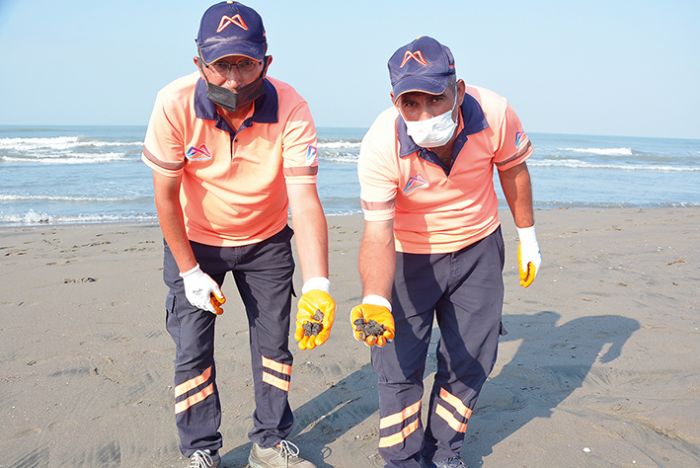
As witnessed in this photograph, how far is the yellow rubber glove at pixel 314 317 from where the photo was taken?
230 centimetres

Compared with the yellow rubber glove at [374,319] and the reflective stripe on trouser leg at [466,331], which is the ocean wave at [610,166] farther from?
the yellow rubber glove at [374,319]

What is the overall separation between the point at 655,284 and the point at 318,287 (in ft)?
13.4

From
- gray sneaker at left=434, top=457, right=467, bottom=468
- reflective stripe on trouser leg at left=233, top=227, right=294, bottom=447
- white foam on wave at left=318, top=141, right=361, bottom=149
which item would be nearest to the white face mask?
reflective stripe on trouser leg at left=233, top=227, right=294, bottom=447

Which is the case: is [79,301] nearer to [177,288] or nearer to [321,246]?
[177,288]

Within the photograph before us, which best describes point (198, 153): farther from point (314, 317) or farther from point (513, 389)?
point (513, 389)

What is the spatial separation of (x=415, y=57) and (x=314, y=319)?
3.33 feet

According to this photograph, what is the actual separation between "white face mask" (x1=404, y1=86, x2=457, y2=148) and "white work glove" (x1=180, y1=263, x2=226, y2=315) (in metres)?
1.00

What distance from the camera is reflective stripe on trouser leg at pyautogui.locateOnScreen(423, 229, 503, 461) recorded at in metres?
2.76

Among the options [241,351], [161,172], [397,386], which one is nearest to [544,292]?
[241,351]

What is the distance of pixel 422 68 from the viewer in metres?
2.37

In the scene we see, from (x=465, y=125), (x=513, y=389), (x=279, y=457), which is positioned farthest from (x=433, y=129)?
(x=513, y=389)

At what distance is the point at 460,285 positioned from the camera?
278cm

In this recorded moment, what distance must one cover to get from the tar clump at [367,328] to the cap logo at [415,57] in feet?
3.11

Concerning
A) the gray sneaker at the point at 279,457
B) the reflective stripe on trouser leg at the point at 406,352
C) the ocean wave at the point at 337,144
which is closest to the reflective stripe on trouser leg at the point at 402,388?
the reflective stripe on trouser leg at the point at 406,352
